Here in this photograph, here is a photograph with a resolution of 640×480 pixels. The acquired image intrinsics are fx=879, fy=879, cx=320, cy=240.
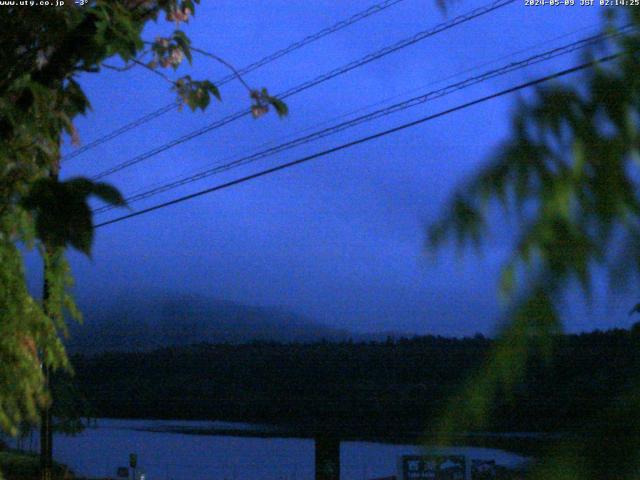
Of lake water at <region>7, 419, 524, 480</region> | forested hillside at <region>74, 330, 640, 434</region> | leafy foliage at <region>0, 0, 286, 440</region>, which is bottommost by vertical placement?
lake water at <region>7, 419, 524, 480</region>

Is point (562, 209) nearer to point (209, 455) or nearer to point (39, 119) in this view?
point (39, 119)

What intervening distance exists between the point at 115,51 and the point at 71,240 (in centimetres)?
123

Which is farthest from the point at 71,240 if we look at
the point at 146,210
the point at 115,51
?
the point at 146,210

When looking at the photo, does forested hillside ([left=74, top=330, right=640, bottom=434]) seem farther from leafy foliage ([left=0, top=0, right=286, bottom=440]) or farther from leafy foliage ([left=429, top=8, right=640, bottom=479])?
leafy foliage ([left=0, top=0, right=286, bottom=440])

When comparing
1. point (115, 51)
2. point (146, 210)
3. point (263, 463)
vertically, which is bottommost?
point (263, 463)

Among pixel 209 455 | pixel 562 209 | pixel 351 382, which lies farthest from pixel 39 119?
pixel 209 455

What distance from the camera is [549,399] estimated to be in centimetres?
128

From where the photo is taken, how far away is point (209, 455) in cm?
2773

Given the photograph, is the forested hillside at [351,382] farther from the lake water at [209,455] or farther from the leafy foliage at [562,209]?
the lake water at [209,455]

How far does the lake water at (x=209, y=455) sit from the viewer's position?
2067 cm

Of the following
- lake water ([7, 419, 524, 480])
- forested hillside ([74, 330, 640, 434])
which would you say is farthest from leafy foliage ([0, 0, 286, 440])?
lake water ([7, 419, 524, 480])

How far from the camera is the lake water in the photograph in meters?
20.7

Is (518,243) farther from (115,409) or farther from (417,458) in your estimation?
(115,409)

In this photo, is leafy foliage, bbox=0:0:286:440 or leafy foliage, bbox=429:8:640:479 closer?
leafy foliage, bbox=429:8:640:479
